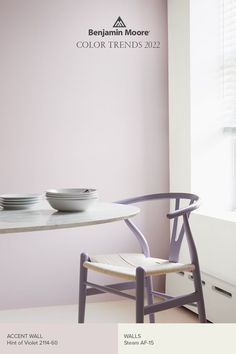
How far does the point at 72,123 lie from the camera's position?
2.62m

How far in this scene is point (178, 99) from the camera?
8.62ft

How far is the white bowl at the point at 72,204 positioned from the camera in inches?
57.6

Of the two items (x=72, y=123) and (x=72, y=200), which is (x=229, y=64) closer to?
(x=72, y=123)

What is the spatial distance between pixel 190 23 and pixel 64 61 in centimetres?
63

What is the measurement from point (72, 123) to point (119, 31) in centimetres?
54

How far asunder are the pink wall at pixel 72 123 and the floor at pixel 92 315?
7 centimetres

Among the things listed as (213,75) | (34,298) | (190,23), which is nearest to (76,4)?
(190,23)

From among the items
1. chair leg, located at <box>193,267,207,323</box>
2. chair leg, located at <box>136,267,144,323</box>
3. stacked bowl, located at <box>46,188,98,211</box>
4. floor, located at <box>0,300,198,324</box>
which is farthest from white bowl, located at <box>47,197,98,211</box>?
floor, located at <box>0,300,198,324</box>

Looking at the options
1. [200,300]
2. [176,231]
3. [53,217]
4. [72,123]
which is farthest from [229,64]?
[53,217]

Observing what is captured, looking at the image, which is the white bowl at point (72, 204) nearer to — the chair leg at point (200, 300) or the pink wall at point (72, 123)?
the chair leg at point (200, 300)

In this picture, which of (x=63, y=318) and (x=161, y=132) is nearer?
(x=63, y=318)

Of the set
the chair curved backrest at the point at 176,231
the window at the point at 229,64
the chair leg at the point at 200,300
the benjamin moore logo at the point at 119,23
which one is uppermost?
the benjamin moore logo at the point at 119,23

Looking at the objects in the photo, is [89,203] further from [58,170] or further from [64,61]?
[64,61]

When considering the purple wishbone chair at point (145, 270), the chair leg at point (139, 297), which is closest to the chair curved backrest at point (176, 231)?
the purple wishbone chair at point (145, 270)
